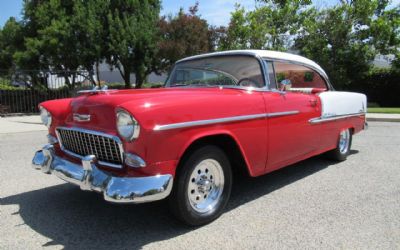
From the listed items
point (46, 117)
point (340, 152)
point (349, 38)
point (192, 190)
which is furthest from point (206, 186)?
point (349, 38)

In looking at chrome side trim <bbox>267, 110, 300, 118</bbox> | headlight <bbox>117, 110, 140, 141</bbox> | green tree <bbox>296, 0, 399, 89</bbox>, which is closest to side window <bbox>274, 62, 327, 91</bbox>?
chrome side trim <bbox>267, 110, 300, 118</bbox>

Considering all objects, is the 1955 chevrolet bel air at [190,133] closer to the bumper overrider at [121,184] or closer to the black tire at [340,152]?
the bumper overrider at [121,184]

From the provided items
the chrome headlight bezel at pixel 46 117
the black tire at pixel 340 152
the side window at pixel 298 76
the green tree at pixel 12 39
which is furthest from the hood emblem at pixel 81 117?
the green tree at pixel 12 39

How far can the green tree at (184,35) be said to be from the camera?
1814 centimetres

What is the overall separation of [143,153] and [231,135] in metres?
0.93

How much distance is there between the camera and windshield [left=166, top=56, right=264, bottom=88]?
14.1 ft

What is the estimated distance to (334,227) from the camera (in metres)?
3.39

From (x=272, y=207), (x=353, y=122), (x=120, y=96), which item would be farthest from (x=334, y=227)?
(x=353, y=122)

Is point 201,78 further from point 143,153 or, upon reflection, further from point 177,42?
point 177,42

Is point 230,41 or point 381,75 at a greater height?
point 230,41

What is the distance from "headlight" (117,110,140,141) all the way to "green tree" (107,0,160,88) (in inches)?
564

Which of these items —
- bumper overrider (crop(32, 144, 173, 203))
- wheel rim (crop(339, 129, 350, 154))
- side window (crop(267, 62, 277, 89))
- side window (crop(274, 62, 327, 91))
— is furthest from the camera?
wheel rim (crop(339, 129, 350, 154))

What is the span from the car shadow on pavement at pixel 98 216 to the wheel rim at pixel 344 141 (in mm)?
1459

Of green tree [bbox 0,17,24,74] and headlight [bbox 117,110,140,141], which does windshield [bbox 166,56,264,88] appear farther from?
green tree [bbox 0,17,24,74]
